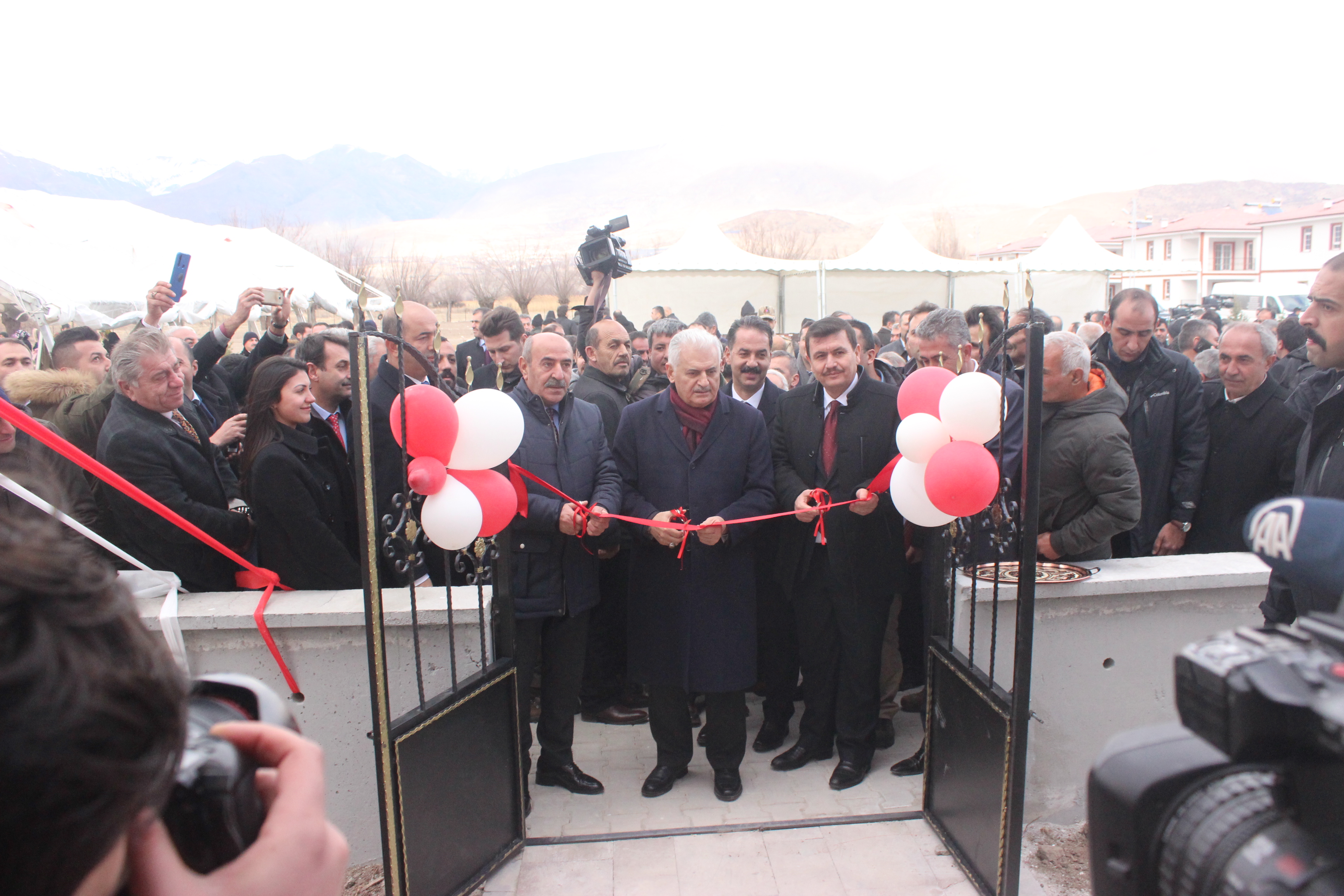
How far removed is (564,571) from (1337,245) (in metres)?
61.2

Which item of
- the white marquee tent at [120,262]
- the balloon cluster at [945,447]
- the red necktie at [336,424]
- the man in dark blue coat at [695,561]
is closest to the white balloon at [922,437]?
the balloon cluster at [945,447]

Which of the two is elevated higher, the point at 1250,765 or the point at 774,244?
the point at 774,244

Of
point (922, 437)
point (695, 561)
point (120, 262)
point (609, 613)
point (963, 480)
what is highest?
point (120, 262)

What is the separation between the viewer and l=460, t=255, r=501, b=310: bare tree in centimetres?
4221

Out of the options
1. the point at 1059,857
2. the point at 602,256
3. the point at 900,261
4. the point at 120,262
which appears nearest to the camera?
the point at 1059,857

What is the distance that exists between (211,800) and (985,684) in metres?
2.52

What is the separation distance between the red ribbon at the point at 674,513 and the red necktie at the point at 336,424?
0.75m

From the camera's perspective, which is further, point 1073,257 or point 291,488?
point 1073,257

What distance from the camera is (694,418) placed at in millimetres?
3574

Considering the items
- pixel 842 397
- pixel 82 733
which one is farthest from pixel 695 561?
pixel 82 733

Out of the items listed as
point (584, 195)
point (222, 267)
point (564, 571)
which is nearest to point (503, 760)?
point (564, 571)

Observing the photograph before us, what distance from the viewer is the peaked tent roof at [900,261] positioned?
20.7 metres

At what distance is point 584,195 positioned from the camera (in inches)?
7151

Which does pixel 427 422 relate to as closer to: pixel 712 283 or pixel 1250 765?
pixel 1250 765
